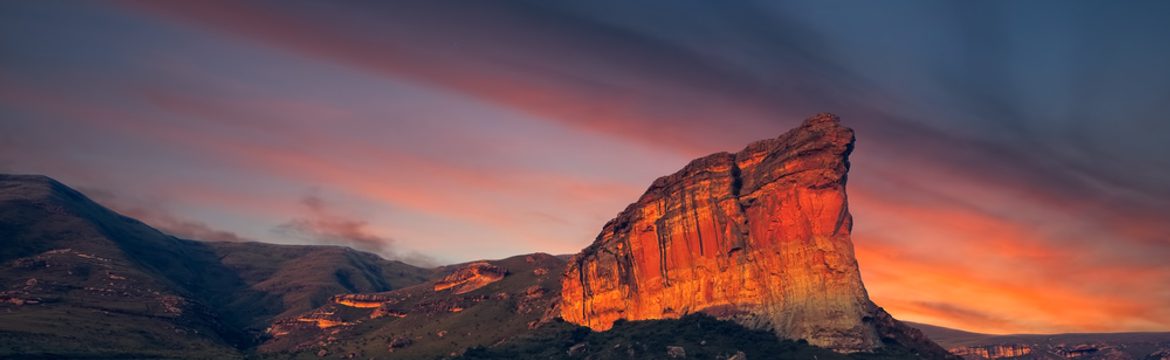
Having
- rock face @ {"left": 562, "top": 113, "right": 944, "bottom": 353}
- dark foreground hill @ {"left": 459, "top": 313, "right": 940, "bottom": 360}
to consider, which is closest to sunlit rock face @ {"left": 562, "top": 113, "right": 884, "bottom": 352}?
rock face @ {"left": 562, "top": 113, "right": 944, "bottom": 353}

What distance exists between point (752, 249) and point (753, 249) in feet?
0.92

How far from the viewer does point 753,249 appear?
448 feet

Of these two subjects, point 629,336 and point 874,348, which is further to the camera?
point 629,336

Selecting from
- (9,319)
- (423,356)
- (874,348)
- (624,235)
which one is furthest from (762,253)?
(9,319)

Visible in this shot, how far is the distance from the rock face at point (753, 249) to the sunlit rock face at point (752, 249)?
0.20m

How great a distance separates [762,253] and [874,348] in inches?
1037

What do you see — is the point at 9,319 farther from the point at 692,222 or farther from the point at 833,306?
the point at 833,306

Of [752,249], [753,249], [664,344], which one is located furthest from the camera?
[664,344]

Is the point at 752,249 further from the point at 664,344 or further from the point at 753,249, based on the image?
the point at 664,344

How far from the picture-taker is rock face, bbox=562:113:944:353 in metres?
121

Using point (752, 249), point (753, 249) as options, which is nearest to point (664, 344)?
point (752, 249)

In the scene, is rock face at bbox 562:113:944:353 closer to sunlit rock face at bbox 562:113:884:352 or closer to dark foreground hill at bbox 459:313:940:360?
sunlit rock face at bbox 562:113:884:352

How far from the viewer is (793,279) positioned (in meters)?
126

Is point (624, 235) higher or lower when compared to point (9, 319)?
higher
